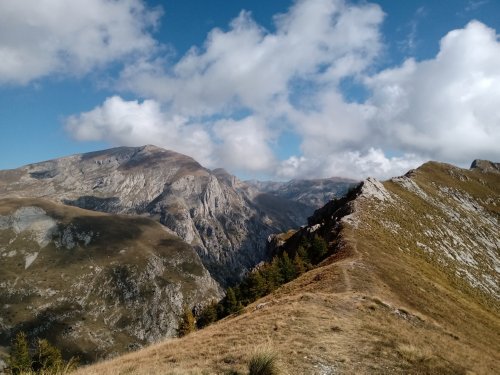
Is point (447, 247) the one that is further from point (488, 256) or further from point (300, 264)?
point (300, 264)

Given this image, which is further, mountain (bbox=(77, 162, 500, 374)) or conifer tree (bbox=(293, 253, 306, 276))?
conifer tree (bbox=(293, 253, 306, 276))

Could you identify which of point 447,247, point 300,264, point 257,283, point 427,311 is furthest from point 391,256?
point 447,247

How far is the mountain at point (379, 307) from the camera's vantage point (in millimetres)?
19109

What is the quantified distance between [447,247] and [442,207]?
33981 mm

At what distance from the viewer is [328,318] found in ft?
92.9

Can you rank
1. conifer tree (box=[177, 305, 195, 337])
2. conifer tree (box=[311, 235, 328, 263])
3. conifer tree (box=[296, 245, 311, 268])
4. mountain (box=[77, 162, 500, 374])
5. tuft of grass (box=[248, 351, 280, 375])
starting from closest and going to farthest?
tuft of grass (box=[248, 351, 280, 375])
mountain (box=[77, 162, 500, 374])
conifer tree (box=[296, 245, 311, 268])
conifer tree (box=[311, 235, 328, 263])
conifer tree (box=[177, 305, 195, 337])

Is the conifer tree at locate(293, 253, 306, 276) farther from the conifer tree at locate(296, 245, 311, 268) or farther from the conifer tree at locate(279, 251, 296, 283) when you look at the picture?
the conifer tree at locate(279, 251, 296, 283)

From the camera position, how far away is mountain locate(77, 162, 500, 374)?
1911cm

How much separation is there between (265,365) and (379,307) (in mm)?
24004

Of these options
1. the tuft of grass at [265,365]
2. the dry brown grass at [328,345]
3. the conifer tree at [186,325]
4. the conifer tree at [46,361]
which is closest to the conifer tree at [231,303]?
the conifer tree at [186,325]

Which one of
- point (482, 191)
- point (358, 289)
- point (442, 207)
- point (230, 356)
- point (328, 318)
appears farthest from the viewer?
point (482, 191)

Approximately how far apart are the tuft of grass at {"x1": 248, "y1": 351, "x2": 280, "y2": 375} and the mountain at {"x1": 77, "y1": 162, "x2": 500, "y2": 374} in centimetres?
113

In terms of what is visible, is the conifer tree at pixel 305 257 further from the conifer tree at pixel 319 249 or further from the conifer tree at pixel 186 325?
the conifer tree at pixel 186 325

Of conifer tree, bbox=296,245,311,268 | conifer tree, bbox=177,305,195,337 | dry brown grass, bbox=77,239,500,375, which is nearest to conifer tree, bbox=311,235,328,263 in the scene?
conifer tree, bbox=296,245,311,268
